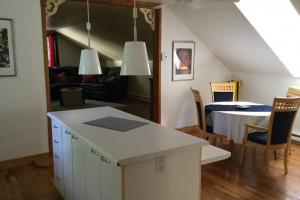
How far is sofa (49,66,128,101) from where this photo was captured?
8.11 m

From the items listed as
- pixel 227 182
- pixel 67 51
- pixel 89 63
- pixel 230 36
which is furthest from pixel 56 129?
pixel 67 51

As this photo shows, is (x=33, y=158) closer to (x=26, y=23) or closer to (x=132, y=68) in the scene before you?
(x=26, y=23)

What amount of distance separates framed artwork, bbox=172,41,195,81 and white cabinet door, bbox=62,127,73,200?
108 inches

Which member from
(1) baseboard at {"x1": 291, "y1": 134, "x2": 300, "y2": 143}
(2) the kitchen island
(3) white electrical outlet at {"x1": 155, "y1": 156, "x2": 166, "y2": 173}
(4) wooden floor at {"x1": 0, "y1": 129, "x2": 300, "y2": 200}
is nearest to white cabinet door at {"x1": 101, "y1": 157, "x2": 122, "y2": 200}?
(2) the kitchen island

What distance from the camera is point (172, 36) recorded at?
4.74 m

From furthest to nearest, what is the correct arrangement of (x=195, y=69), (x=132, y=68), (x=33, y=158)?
(x=195, y=69), (x=33, y=158), (x=132, y=68)

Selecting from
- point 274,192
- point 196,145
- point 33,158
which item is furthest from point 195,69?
point 196,145

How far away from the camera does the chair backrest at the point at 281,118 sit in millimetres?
3180

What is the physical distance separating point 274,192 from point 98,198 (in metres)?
Answer: 1.97

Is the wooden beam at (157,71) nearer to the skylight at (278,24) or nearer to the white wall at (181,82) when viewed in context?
the white wall at (181,82)

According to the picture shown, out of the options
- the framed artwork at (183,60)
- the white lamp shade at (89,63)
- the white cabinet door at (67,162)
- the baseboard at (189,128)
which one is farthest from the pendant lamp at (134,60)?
the baseboard at (189,128)

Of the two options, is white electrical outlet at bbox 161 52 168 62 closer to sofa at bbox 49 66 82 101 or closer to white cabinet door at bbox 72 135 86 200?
white cabinet door at bbox 72 135 86 200

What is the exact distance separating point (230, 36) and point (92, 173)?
347 cm

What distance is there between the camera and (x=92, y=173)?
200 cm
